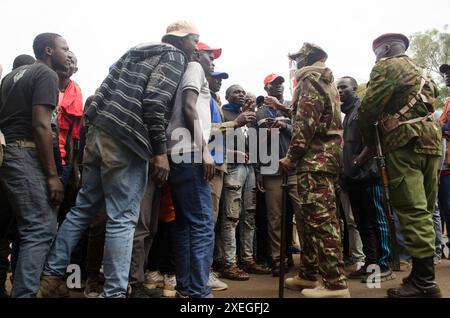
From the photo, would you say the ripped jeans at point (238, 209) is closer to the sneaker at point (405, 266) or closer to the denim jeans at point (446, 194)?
the sneaker at point (405, 266)

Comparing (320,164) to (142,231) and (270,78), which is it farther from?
(270,78)

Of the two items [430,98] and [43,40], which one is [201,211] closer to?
[43,40]

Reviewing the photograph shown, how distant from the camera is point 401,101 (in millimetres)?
3402

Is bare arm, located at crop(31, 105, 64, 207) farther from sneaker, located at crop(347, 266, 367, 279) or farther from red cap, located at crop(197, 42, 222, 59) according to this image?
sneaker, located at crop(347, 266, 367, 279)

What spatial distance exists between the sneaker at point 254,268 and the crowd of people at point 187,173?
1 centimetres

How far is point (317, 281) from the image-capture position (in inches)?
145

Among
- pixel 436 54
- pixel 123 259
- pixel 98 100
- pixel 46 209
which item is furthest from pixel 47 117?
pixel 436 54

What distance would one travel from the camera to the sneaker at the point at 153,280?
11.8ft

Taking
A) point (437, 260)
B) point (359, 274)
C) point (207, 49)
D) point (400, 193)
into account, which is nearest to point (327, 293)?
point (400, 193)

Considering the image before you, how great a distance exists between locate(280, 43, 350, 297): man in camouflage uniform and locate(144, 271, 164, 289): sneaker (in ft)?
Answer: 4.43

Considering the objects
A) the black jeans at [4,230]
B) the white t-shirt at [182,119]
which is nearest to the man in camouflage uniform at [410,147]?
the white t-shirt at [182,119]

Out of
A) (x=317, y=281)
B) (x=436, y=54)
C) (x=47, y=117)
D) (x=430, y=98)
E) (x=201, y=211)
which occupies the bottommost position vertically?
(x=317, y=281)

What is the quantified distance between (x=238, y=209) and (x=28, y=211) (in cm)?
231

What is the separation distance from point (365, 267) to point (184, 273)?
223 centimetres
